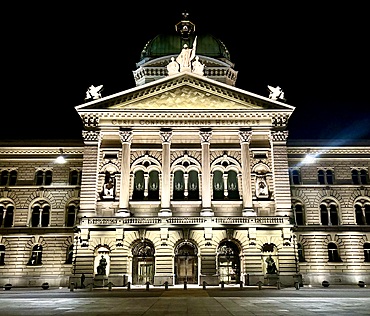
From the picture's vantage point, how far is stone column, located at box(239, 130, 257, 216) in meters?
43.0

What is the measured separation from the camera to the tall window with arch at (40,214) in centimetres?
4956

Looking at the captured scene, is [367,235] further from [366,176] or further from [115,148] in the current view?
[115,148]

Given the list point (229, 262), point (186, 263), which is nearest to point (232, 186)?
point (229, 262)

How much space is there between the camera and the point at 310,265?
47.6m

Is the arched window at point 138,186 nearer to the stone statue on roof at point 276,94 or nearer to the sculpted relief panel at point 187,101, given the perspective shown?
the sculpted relief panel at point 187,101

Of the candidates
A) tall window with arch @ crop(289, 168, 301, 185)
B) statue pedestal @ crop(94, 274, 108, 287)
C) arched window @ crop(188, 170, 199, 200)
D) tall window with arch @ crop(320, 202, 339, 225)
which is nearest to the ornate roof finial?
arched window @ crop(188, 170, 199, 200)

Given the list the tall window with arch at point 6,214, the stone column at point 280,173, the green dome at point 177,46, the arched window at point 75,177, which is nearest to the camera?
the stone column at point 280,173

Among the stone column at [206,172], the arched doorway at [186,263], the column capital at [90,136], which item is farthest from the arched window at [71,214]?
the stone column at [206,172]

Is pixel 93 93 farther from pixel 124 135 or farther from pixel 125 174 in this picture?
pixel 125 174

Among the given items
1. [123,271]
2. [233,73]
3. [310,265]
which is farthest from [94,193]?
[233,73]

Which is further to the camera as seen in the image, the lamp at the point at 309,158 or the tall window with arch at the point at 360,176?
the lamp at the point at 309,158

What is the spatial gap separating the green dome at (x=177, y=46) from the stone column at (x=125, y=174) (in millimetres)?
21583

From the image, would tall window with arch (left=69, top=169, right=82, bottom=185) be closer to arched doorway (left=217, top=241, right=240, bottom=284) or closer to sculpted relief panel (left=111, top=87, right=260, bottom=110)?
sculpted relief panel (left=111, top=87, right=260, bottom=110)

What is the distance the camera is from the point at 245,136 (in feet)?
149
